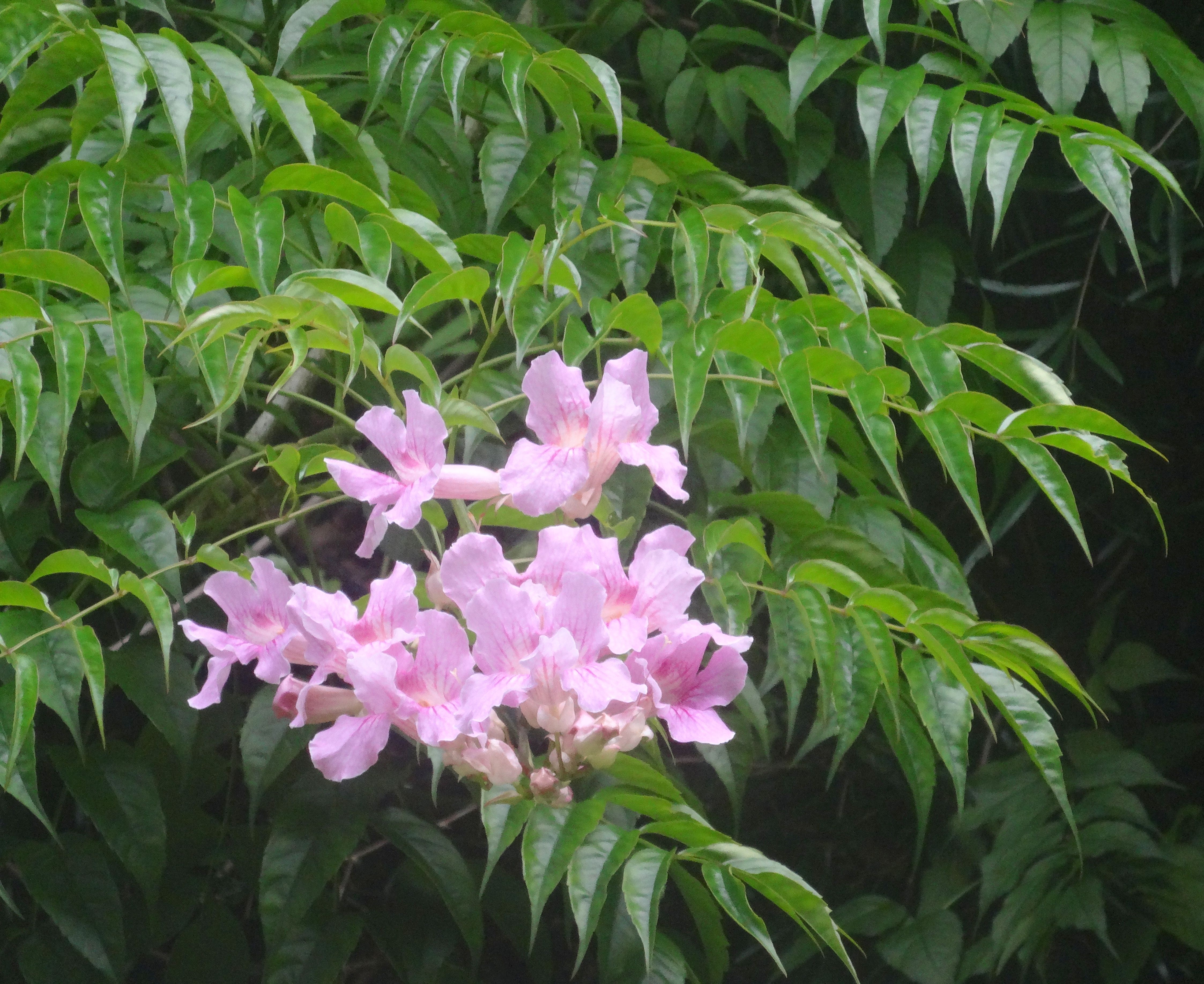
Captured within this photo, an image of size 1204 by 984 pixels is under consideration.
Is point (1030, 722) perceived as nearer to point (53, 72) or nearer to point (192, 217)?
point (192, 217)

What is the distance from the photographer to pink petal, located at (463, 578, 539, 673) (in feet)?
1.94

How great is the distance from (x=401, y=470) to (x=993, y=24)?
39.0 inches

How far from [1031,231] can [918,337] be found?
927mm

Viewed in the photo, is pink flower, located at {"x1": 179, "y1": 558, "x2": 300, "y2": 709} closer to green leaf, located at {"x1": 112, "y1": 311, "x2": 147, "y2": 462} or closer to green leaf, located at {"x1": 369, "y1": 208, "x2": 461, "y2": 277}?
green leaf, located at {"x1": 112, "y1": 311, "x2": 147, "y2": 462}

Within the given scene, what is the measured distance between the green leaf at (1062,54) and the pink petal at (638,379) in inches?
34.0

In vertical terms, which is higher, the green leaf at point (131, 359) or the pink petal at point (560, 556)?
the pink petal at point (560, 556)

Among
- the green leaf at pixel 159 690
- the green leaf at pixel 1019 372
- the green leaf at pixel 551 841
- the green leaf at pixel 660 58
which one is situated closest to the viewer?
the green leaf at pixel 551 841

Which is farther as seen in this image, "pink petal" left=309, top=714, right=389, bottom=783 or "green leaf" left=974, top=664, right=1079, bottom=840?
"green leaf" left=974, top=664, right=1079, bottom=840

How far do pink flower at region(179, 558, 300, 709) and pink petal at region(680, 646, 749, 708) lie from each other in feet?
0.82

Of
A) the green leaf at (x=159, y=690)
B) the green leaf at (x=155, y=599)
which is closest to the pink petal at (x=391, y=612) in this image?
the green leaf at (x=155, y=599)

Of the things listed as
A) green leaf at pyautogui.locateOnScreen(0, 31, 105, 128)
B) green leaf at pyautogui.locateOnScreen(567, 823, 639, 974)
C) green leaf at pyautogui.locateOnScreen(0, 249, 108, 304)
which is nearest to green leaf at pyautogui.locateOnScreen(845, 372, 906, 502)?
green leaf at pyautogui.locateOnScreen(567, 823, 639, 974)

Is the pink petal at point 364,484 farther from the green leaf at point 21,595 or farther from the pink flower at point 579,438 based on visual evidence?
the green leaf at point 21,595

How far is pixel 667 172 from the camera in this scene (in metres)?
1.14

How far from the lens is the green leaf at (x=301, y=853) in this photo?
100 cm
